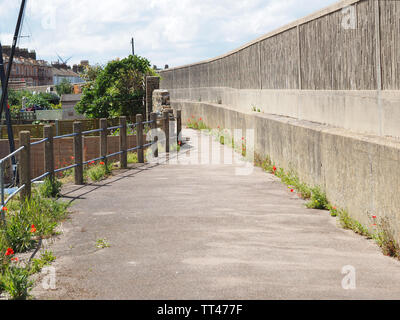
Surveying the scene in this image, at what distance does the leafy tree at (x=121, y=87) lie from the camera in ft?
88.9

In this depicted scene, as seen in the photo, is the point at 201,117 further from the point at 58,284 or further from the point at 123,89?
the point at 58,284

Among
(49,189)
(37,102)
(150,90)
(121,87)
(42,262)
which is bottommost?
(42,262)

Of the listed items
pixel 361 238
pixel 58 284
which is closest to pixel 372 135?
pixel 361 238

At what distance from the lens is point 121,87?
27.6 meters

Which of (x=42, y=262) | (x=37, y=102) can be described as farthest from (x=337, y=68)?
(x=37, y=102)

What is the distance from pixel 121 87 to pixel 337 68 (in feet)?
61.5

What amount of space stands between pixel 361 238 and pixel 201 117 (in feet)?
A: 66.3

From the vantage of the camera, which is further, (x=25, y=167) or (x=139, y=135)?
(x=139, y=135)

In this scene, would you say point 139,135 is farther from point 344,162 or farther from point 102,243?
point 102,243

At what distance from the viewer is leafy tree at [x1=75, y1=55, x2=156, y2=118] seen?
27.1m

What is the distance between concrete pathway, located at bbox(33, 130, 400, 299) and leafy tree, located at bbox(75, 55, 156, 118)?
16060 mm

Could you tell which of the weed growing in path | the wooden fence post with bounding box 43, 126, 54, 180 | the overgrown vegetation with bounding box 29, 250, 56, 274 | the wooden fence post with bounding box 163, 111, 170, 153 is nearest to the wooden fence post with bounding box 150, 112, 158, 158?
the wooden fence post with bounding box 163, 111, 170, 153

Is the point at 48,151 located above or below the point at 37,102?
below

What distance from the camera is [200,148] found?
18609 mm
